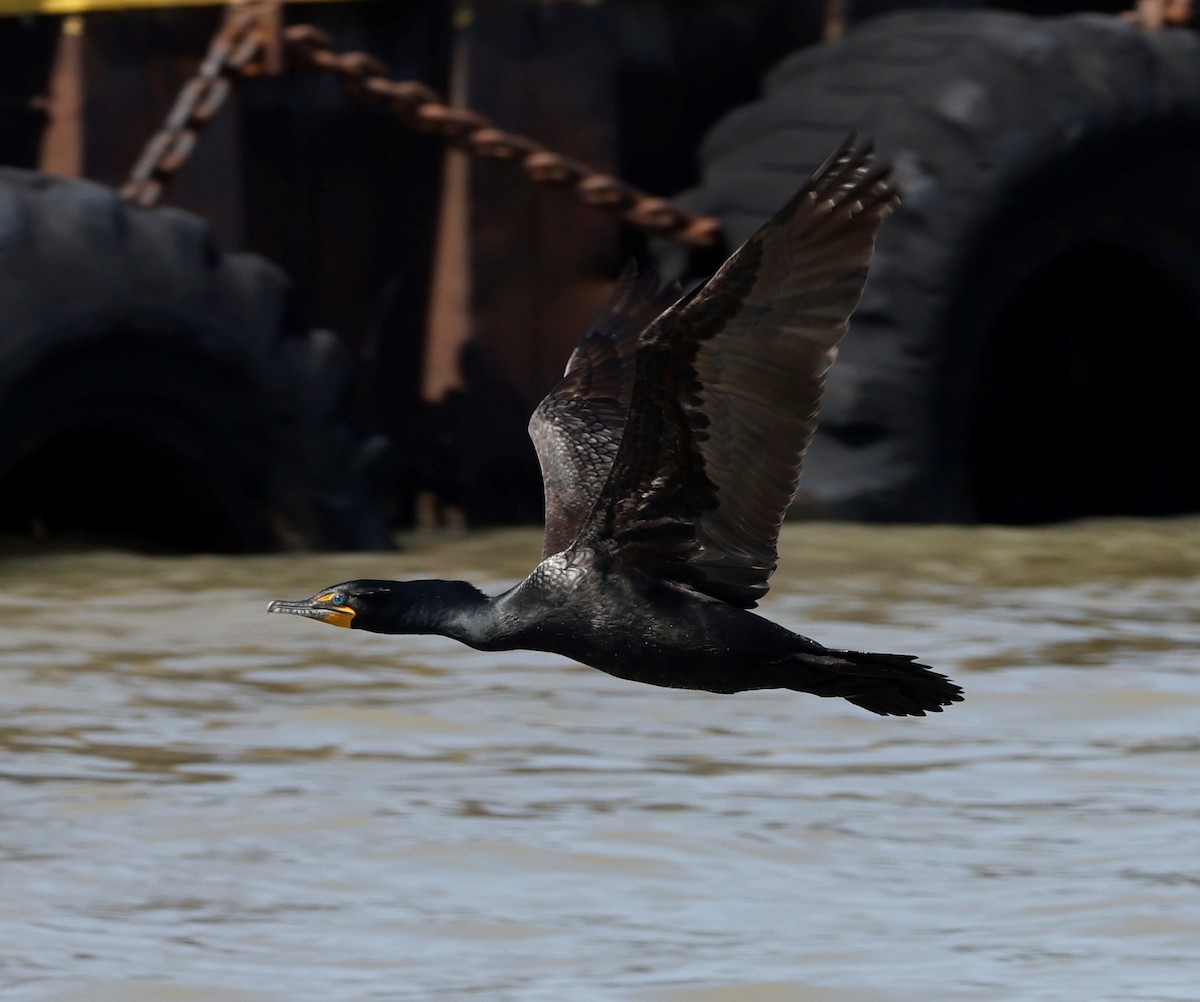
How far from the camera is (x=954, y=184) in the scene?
9.28 meters

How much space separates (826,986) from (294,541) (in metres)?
4.24

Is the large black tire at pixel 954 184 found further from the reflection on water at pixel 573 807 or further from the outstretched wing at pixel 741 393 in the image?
the outstretched wing at pixel 741 393

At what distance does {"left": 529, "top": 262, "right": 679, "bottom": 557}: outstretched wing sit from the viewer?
5.91 metres

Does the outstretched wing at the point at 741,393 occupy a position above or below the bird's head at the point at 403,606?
above

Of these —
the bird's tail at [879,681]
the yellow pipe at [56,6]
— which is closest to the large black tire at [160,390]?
the yellow pipe at [56,6]

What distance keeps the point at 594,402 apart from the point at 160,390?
2436mm

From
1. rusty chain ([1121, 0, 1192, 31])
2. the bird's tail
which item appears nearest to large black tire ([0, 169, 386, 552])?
rusty chain ([1121, 0, 1192, 31])

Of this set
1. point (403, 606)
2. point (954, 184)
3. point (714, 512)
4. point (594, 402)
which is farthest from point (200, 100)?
point (714, 512)

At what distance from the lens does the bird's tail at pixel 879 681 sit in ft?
15.8

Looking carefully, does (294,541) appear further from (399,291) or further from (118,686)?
(118,686)

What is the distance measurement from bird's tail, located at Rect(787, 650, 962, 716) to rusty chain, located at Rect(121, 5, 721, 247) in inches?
161

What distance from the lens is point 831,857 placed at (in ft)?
18.1

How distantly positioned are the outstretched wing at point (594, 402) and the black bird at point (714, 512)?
0.68 m

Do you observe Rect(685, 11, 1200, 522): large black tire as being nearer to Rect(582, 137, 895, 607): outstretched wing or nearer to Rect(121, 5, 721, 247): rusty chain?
Rect(121, 5, 721, 247): rusty chain
